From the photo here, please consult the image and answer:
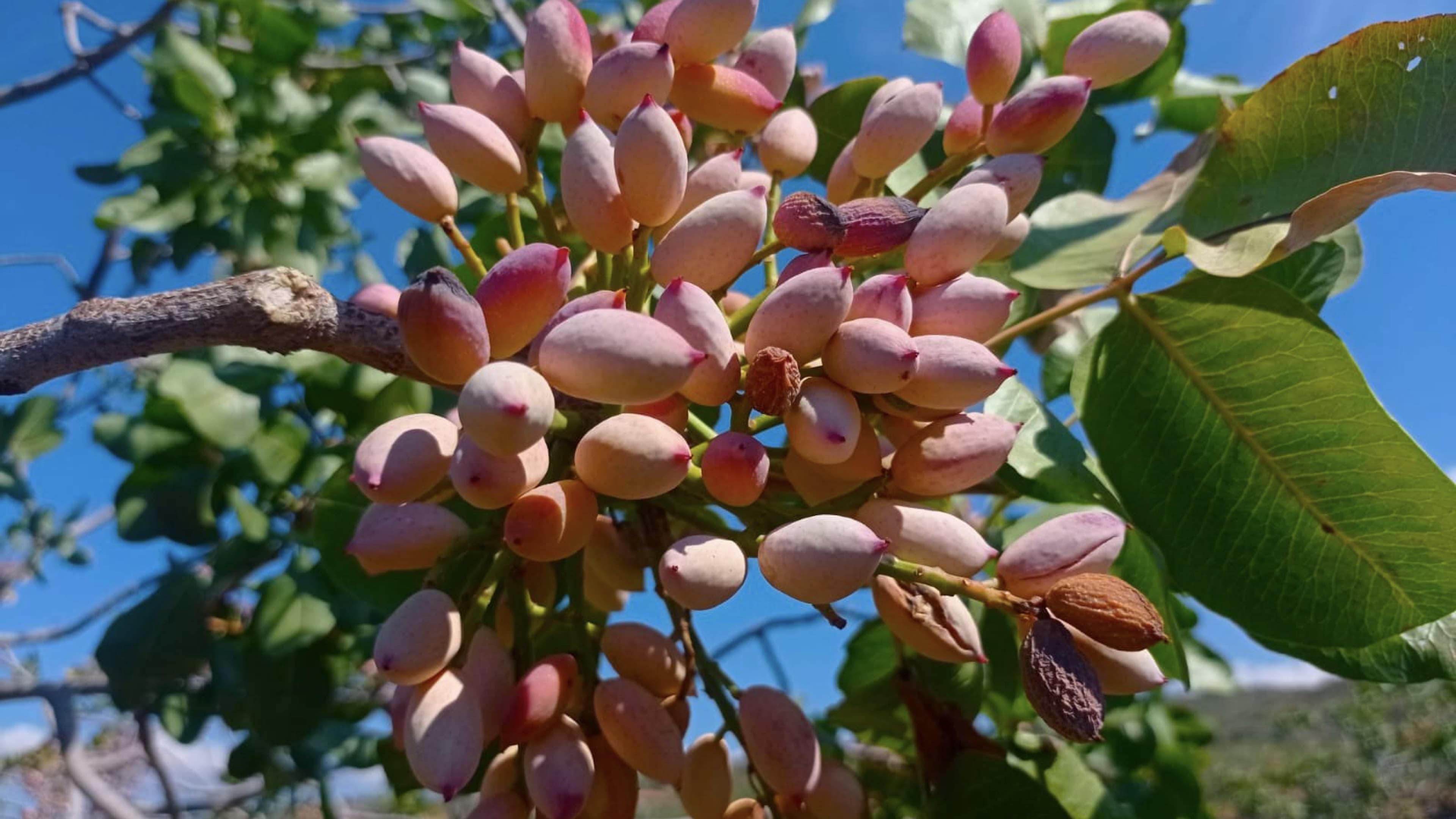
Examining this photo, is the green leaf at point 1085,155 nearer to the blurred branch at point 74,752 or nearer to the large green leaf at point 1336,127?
the large green leaf at point 1336,127

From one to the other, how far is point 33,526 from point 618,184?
2514mm

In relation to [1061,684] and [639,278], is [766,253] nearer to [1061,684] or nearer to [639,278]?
[639,278]

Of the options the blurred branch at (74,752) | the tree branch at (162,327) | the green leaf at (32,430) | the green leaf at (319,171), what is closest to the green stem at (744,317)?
the tree branch at (162,327)

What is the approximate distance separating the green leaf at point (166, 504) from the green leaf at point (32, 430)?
2.68 ft

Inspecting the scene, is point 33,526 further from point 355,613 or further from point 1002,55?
point 1002,55

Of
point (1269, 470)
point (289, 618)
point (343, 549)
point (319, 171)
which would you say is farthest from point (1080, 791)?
point (319, 171)

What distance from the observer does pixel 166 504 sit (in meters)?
1.55

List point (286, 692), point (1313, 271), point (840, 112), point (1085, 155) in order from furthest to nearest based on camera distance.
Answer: point (286, 692), point (1085, 155), point (840, 112), point (1313, 271)

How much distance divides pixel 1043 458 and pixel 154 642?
138 centimetres

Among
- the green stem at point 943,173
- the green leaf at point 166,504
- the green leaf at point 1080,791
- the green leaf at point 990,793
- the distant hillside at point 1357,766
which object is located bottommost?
the distant hillside at point 1357,766

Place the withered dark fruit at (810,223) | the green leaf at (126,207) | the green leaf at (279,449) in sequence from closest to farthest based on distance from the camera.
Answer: the withered dark fruit at (810,223) < the green leaf at (279,449) < the green leaf at (126,207)

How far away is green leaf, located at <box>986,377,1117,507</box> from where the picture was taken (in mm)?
769

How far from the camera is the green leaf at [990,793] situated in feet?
2.56

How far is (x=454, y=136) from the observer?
2.51ft
